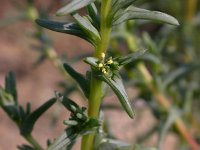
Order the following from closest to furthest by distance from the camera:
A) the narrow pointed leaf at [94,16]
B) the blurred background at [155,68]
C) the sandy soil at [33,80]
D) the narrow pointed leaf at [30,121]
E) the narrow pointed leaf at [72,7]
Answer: the narrow pointed leaf at [72,7]
the narrow pointed leaf at [94,16]
the narrow pointed leaf at [30,121]
the blurred background at [155,68]
the sandy soil at [33,80]

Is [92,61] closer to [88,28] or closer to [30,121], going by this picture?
[88,28]

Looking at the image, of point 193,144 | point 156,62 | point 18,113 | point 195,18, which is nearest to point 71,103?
point 18,113

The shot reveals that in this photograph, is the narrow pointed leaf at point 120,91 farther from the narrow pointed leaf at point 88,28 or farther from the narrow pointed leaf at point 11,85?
the narrow pointed leaf at point 11,85

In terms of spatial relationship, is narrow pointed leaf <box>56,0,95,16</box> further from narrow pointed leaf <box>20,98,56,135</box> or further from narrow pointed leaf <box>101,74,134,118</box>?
narrow pointed leaf <box>20,98,56,135</box>

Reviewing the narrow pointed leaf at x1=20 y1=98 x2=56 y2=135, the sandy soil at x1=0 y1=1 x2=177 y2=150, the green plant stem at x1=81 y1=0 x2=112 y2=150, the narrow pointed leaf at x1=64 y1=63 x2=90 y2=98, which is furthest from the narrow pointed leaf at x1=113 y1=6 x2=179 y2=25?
the sandy soil at x1=0 y1=1 x2=177 y2=150

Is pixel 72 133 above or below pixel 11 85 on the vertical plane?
below

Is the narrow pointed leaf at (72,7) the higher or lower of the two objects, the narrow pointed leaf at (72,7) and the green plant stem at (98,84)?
the higher

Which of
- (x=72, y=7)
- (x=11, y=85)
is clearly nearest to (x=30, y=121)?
(x=11, y=85)

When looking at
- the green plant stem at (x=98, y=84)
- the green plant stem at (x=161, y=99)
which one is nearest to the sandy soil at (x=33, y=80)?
the green plant stem at (x=161, y=99)

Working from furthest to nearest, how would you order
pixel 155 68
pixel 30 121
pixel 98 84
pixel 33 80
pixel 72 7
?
pixel 33 80, pixel 155 68, pixel 30 121, pixel 98 84, pixel 72 7
